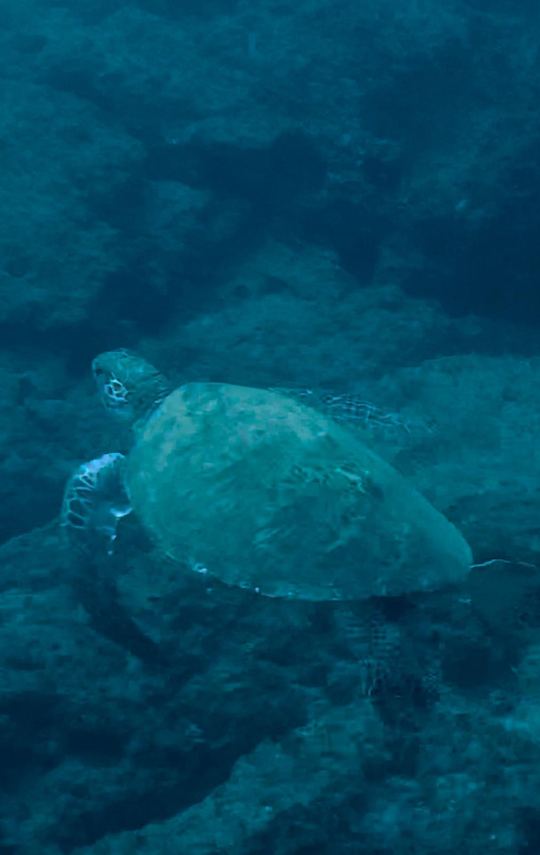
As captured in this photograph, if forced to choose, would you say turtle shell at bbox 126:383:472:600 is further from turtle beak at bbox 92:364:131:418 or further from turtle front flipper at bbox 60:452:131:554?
turtle beak at bbox 92:364:131:418

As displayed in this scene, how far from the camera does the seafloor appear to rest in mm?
2135

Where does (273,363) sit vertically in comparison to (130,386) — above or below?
below

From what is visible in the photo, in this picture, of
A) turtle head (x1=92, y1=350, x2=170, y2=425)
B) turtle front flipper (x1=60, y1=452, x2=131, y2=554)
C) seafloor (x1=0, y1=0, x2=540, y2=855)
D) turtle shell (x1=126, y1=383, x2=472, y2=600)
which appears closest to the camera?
seafloor (x1=0, y1=0, x2=540, y2=855)

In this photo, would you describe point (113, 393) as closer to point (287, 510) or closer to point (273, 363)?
point (273, 363)

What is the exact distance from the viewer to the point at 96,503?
3074 millimetres

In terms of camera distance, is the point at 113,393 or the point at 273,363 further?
the point at 273,363

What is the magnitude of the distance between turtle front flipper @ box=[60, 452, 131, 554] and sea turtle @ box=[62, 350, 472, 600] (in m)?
0.01

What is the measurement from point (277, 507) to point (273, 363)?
2462 millimetres

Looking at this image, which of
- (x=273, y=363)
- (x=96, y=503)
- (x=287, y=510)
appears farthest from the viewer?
(x=273, y=363)

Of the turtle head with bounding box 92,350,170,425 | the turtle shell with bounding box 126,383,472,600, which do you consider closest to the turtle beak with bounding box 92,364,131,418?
the turtle head with bounding box 92,350,170,425

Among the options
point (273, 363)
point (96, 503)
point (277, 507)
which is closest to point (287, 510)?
point (277, 507)

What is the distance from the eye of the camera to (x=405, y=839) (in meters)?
1.92

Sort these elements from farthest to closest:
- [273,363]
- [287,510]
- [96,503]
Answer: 1. [273,363]
2. [96,503]
3. [287,510]

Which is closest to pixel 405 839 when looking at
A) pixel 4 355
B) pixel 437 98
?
pixel 4 355
